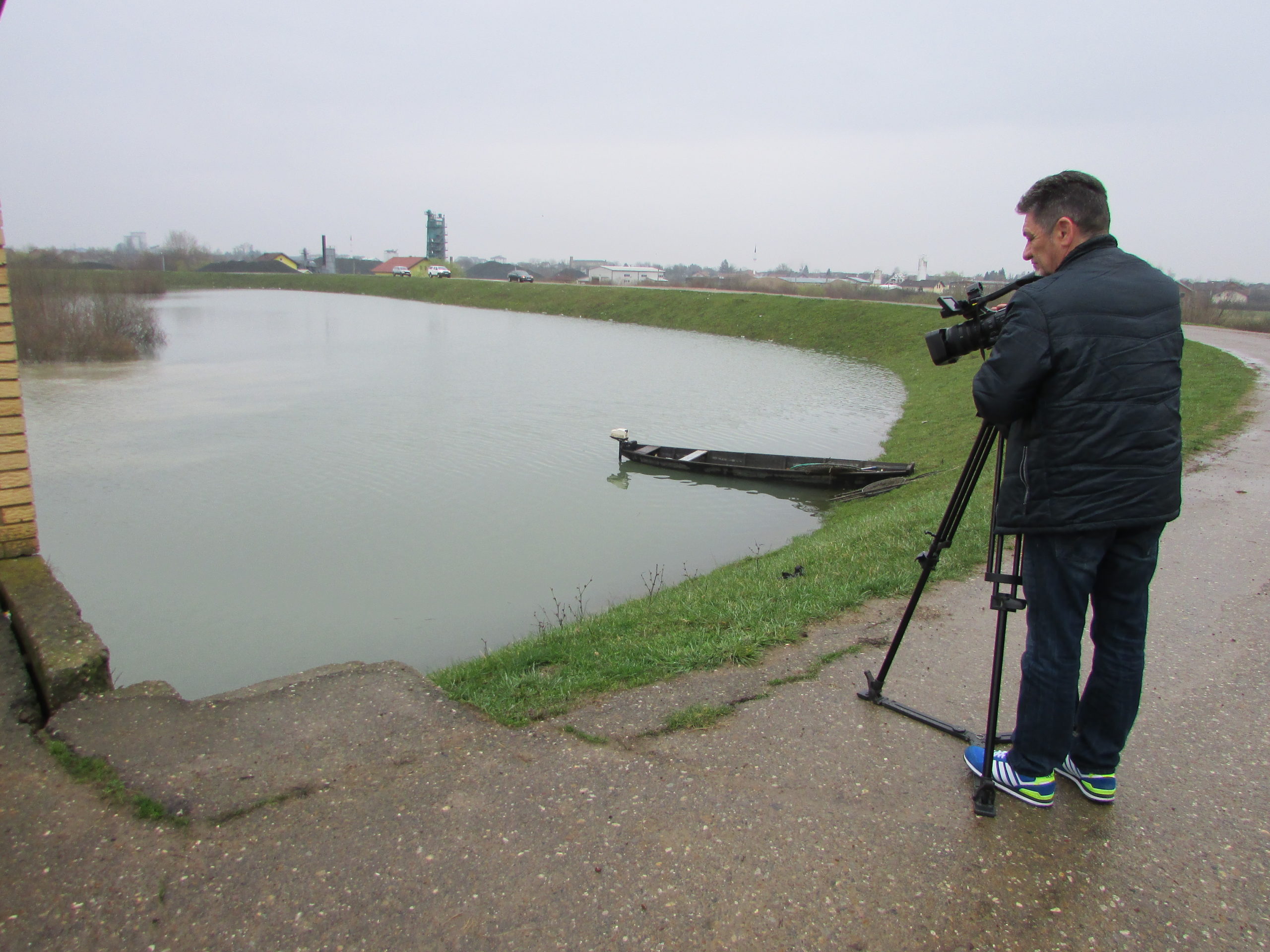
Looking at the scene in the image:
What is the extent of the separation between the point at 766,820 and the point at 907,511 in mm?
6232

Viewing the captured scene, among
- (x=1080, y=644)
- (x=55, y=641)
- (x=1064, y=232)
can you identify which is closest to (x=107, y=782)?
(x=55, y=641)

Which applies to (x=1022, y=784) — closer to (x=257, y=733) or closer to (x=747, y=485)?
(x=257, y=733)

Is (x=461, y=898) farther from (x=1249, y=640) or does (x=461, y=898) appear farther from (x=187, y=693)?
(x=187, y=693)

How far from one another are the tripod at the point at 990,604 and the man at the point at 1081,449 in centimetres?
10

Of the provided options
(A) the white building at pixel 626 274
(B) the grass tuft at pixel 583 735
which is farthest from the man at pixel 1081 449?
(A) the white building at pixel 626 274

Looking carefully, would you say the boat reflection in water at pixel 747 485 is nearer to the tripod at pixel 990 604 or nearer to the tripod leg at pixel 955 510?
the tripod at pixel 990 604

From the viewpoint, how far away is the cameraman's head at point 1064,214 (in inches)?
118

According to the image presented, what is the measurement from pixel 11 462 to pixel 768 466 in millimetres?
11560

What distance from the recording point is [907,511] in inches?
349

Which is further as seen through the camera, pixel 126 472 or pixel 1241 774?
pixel 126 472

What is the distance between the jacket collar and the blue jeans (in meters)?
1.01

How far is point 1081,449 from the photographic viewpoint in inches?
116

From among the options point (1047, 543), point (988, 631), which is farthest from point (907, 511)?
point (1047, 543)

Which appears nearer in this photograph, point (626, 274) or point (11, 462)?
point (11, 462)
